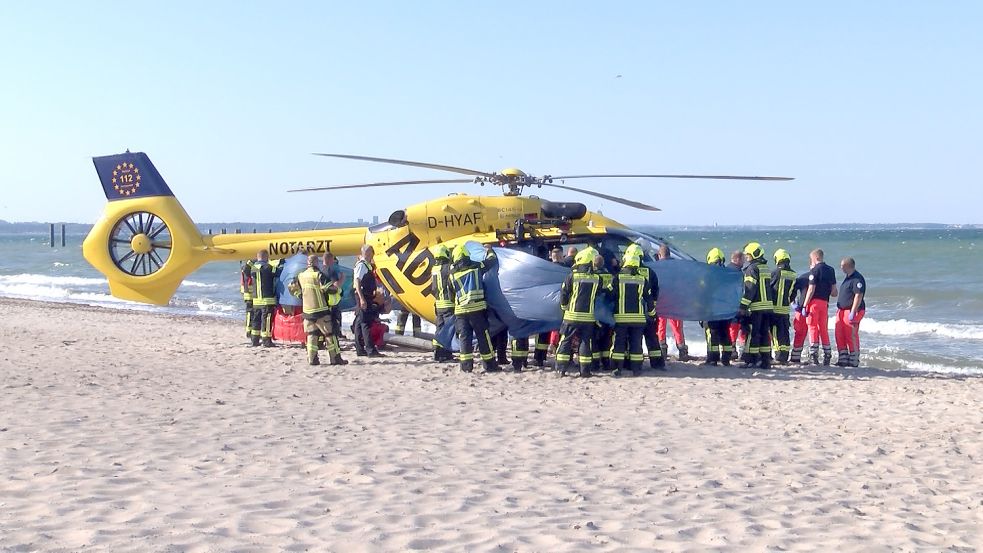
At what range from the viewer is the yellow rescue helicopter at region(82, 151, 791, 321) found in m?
12.8

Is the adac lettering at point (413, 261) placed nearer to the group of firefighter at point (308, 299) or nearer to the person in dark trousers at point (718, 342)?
the group of firefighter at point (308, 299)

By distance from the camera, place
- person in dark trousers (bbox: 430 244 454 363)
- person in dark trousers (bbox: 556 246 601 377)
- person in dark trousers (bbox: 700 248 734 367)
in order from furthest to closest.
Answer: person in dark trousers (bbox: 700 248 734 367) < person in dark trousers (bbox: 430 244 454 363) < person in dark trousers (bbox: 556 246 601 377)

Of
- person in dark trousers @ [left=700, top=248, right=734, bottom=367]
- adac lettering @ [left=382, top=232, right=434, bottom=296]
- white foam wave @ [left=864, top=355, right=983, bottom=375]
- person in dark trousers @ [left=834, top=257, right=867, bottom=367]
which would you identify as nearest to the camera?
person in dark trousers @ [left=700, top=248, right=734, bottom=367]

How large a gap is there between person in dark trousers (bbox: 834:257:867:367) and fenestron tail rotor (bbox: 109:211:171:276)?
10.1 m

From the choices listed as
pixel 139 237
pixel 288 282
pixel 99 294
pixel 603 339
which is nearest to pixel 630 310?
pixel 603 339

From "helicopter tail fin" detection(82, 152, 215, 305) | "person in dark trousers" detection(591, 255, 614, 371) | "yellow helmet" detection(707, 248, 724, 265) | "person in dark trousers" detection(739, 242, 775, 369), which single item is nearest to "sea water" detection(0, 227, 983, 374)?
"yellow helmet" detection(707, 248, 724, 265)

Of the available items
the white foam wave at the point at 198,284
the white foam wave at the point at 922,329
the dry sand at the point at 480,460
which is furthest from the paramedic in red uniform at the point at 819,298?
the white foam wave at the point at 198,284

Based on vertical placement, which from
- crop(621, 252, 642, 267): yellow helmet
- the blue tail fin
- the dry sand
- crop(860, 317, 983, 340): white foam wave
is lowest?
crop(860, 317, 983, 340): white foam wave

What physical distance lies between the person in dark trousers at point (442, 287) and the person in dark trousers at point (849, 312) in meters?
5.23

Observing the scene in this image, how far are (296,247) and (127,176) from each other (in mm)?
3068

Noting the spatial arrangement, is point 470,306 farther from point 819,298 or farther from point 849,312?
point 849,312

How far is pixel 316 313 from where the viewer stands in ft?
40.1

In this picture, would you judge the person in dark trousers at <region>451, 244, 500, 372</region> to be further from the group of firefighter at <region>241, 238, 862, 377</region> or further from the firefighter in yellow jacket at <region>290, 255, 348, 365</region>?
the firefighter in yellow jacket at <region>290, 255, 348, 365</region>

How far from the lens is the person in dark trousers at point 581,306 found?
1092 centimetres
